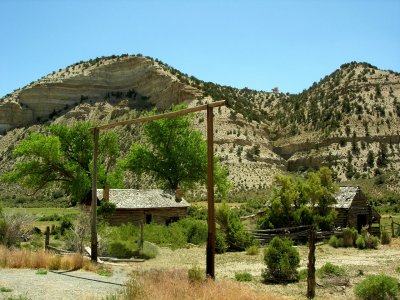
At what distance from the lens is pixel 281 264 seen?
15570 mm

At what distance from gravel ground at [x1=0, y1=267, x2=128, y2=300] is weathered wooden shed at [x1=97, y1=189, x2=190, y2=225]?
51.0ft

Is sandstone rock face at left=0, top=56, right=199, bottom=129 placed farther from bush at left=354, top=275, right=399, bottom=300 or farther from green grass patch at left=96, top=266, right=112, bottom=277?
bush at left=354, top=275, right=399, bottom=300

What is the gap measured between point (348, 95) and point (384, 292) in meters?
69.4

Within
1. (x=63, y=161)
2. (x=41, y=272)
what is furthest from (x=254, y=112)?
(x=41, y=272)

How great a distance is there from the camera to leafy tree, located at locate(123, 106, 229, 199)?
41219 mm

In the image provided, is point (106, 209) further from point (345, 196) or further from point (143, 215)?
point (345, 196)

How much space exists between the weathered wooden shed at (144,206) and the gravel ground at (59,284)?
612 inches

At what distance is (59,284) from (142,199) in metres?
20.2

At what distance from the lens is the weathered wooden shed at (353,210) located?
3078 cm

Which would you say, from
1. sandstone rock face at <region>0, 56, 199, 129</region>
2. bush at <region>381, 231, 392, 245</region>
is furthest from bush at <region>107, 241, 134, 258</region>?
sandstone rock face at <region>0, 56, 199, 129</region>

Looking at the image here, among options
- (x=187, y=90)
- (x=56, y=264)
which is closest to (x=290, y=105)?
(x=187, y=90)

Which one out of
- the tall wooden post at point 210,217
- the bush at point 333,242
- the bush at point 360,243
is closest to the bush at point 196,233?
the bush at point 333,242

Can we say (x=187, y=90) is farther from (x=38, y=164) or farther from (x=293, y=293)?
(x=293, y=293)

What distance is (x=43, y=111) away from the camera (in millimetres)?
96938
